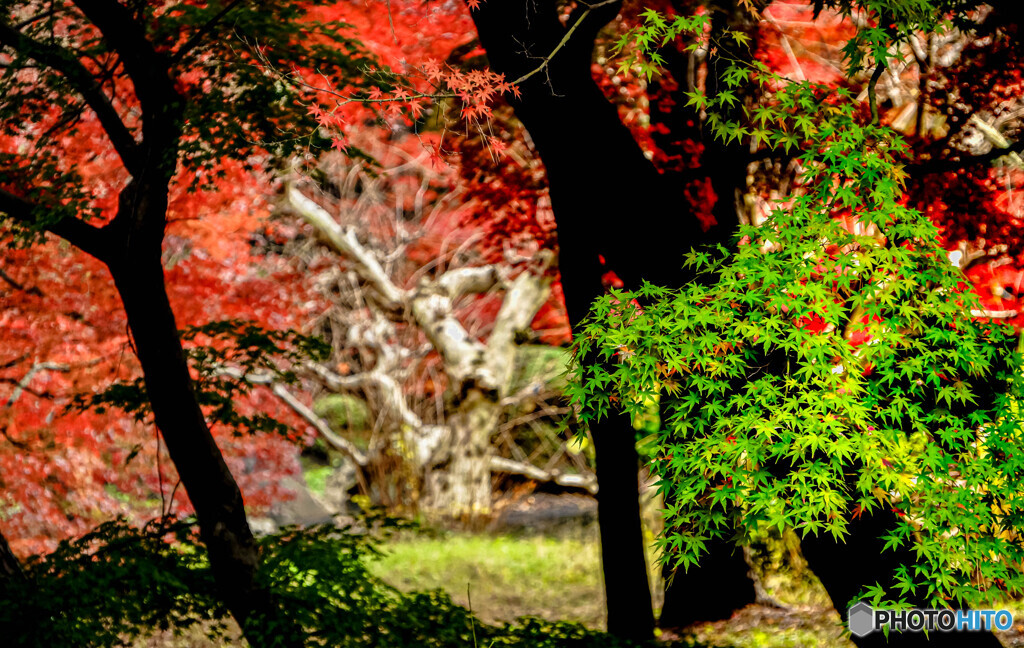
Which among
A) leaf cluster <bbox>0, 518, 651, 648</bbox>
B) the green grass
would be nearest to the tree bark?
leaf cluster <bbox>0, 518, 651, 648</bbox>

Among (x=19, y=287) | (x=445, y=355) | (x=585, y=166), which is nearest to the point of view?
(x=585, y=166)

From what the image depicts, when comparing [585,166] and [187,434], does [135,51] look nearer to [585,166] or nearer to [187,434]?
[187,434]

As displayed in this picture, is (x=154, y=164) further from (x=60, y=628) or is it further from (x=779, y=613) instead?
(x=779, y=613)

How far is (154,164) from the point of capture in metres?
5.43

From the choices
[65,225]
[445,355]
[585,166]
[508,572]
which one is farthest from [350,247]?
[585,166]

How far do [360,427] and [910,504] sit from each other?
41.5ft

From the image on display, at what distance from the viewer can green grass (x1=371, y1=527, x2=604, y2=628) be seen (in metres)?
9.73

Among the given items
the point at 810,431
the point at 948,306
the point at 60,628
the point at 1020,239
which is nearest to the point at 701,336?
the point at 810,431

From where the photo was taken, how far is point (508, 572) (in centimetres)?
1091

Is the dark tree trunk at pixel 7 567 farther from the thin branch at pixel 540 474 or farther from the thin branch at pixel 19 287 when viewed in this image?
the thin branch at pixel 540 474

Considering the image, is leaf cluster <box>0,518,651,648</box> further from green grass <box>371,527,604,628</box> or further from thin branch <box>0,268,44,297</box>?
green grass <box>371,527,604,628</box>

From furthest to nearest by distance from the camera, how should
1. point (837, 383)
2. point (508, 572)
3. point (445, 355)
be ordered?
point (445, 355) < point (508, 572) < point (837, 383)

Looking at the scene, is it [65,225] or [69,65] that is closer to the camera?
[69,65]

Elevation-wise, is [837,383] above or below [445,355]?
below
